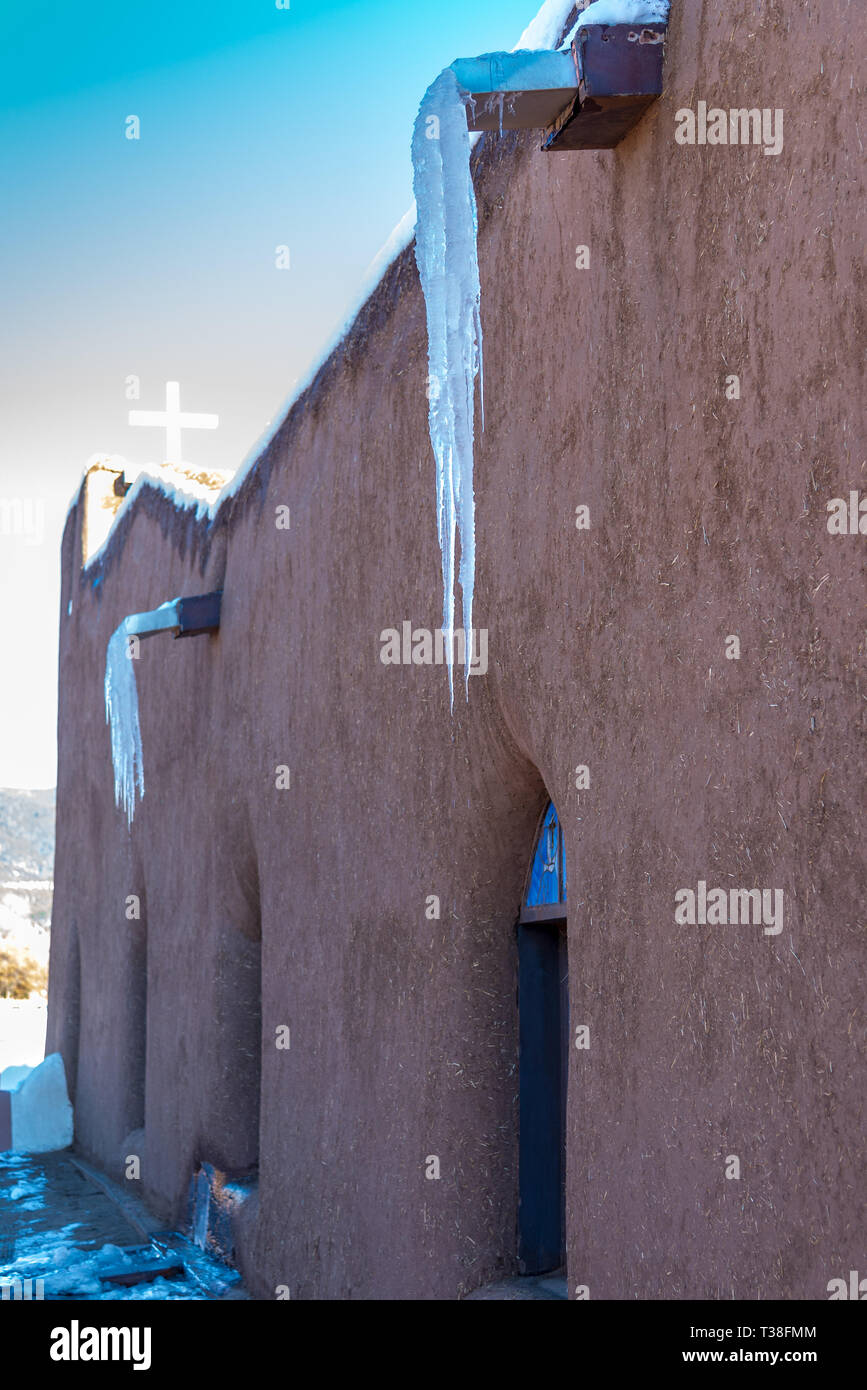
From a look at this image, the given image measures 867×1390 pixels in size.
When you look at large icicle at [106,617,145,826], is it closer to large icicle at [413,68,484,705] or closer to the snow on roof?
the snow on roof

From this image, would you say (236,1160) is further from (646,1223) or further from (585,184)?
(585,184)

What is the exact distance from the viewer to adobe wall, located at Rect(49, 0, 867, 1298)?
3.17m

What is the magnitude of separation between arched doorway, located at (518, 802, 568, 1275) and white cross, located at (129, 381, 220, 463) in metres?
8.64

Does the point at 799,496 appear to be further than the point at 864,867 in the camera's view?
Yes

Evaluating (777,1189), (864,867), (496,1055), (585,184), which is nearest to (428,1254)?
(496,1055)

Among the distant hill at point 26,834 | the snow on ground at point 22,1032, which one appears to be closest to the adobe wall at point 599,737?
the snow on ground at point 22,1032

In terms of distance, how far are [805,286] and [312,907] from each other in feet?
14.9

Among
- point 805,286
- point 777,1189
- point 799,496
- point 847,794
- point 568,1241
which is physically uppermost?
point 805,286

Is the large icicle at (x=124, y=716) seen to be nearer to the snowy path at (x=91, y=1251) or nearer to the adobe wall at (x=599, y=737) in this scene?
the adobe wall at (x=599, y=737)

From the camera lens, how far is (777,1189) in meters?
3.21

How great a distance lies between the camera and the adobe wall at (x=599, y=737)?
317 centimetres

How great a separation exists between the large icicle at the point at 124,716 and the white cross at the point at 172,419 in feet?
9.14

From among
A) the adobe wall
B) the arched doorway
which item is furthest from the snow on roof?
the arched doorway

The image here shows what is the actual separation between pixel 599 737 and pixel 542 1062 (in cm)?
163
